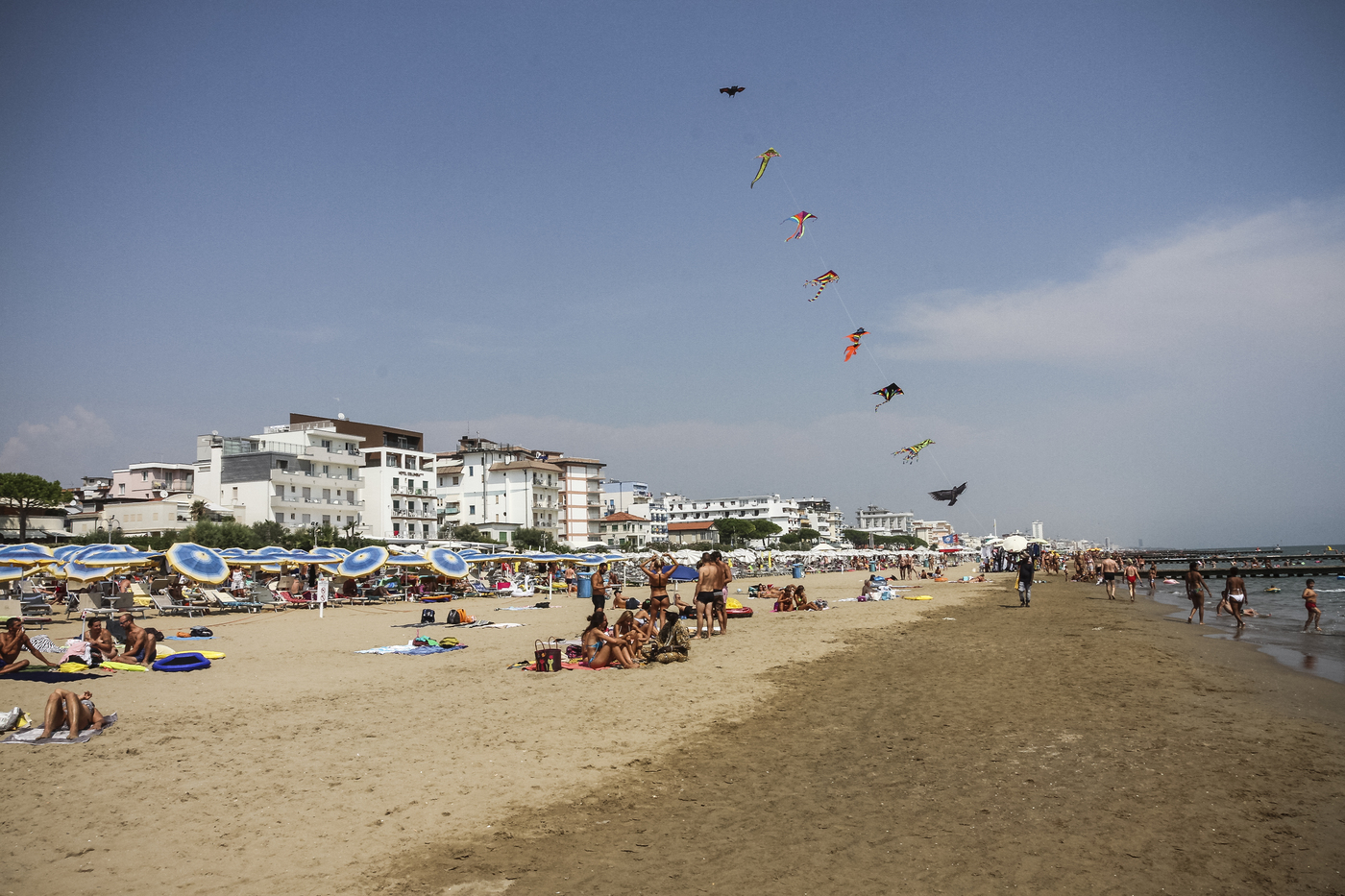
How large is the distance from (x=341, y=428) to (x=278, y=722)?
2704 inches

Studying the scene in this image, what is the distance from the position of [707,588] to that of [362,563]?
1170 centimetres

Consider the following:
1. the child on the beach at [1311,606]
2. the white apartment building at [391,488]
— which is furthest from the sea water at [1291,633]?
the white apartment building at [391,488]

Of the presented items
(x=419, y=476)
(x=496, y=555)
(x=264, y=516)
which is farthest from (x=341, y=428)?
(x=496, y=555)

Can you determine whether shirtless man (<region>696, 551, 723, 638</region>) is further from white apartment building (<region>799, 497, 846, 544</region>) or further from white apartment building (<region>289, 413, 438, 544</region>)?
white apartment building (<region>799, 497, 846, 544</region>)

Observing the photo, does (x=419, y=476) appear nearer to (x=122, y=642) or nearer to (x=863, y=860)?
(x=122, y=642)

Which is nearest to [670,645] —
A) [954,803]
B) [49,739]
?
[954,803]

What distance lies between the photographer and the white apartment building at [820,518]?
145038mm

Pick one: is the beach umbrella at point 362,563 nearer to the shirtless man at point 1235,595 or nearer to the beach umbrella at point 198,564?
the beach umbrella at point 198,564

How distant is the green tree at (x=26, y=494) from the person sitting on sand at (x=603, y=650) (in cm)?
5288

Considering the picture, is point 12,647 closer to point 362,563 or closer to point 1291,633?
point 362,563

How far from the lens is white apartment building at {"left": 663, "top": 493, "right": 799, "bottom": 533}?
138m

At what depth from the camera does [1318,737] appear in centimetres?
746

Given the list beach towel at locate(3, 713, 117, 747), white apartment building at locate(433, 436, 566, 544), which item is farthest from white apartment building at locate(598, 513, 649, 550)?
beach towel at locate(3, 713, 117, 747)

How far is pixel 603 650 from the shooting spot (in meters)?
11.5
